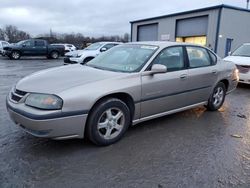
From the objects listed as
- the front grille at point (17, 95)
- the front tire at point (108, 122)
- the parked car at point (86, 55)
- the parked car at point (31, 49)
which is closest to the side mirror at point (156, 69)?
the front tire at point (108, 122)

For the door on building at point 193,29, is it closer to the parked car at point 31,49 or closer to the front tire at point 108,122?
the parked car at point 31,49

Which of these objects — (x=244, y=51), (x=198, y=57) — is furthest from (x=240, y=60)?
(x=198, y=57)

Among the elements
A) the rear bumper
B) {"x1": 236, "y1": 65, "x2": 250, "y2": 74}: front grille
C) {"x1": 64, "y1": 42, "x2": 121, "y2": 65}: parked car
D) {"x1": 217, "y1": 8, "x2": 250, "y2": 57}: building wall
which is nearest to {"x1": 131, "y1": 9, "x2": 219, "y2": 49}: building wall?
→ {"x1": 217, "y1": 8, "x2": 250, "y2": 57}: building wall

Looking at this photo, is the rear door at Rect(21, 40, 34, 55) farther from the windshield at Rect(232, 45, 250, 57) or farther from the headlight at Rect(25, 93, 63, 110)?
the headlight at Rect(25, 93, 63, 110)

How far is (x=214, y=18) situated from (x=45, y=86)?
62.1ft

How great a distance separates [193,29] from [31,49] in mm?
14583

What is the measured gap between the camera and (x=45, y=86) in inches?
134

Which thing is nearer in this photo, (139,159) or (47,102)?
(47,102)

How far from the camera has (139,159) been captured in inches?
131

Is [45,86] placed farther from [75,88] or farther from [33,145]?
[33,145]

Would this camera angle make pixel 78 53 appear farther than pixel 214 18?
No

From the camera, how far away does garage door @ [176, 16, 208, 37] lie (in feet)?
68.7

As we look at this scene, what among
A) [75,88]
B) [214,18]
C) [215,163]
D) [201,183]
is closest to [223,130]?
[215,163]

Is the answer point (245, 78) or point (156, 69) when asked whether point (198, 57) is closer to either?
point (156, 69)
